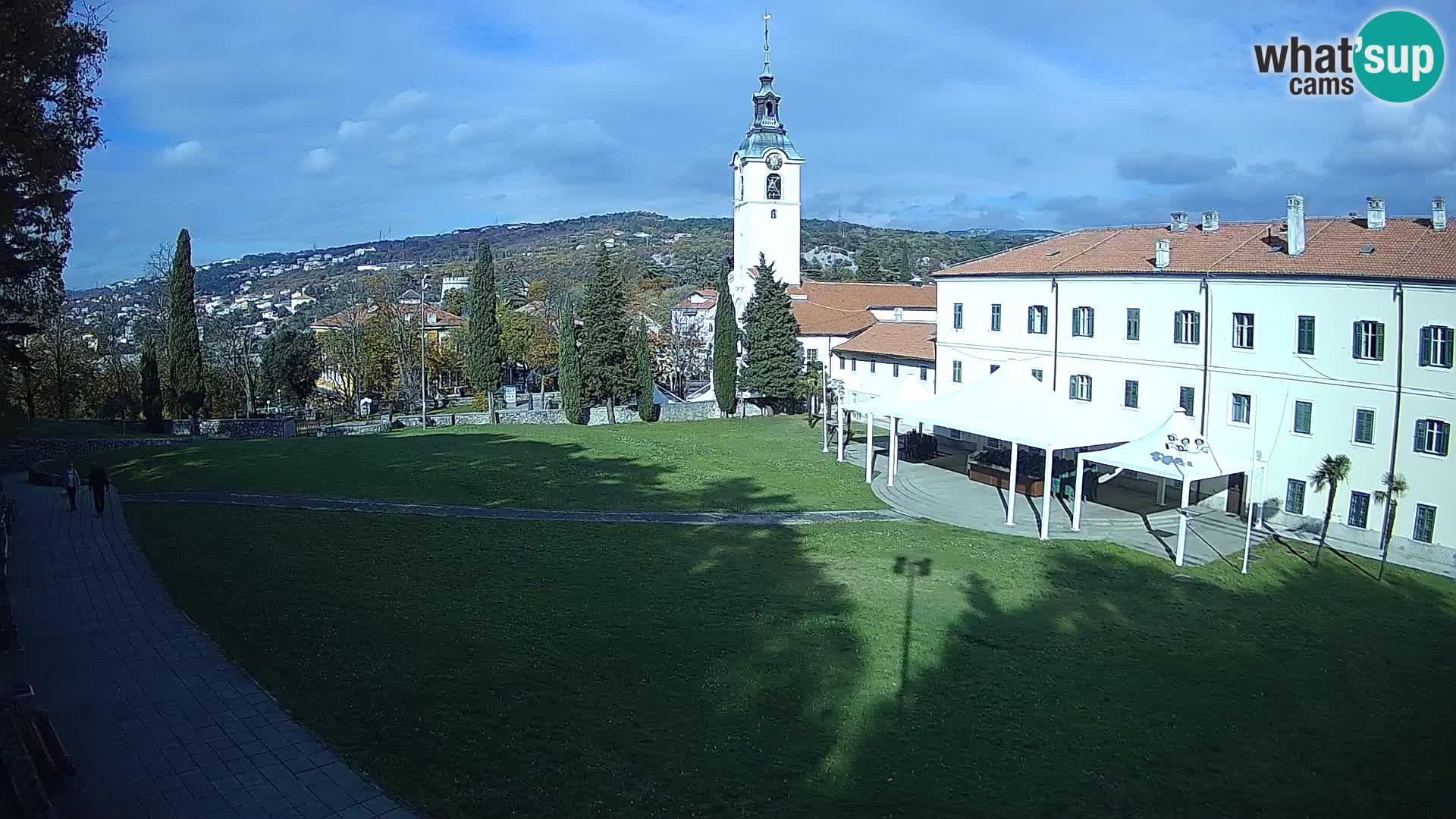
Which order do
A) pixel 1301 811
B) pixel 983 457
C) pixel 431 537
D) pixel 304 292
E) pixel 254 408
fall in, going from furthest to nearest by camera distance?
pixel 304 292 < pixel 254 408 < pixel 983 457 < pixel 431 537 < pixel 1301 811

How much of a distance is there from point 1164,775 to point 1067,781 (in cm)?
112

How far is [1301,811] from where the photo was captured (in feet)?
28.8

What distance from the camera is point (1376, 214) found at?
2245 cm

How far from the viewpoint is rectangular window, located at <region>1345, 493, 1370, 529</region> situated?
20.4m

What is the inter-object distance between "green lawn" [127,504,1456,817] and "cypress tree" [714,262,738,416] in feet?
72.5

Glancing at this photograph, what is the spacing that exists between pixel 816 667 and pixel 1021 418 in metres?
12.3

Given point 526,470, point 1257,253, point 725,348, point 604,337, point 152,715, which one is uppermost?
point 1257,253

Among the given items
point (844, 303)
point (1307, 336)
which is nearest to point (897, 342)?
point (844, 303)

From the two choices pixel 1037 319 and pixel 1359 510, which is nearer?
pixel 1359 510

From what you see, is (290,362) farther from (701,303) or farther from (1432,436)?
(1432,436)

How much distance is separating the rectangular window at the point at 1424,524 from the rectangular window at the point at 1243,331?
5058mm

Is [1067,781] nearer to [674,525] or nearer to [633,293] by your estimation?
[674,525]

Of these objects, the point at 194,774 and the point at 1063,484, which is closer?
the point at 194,774

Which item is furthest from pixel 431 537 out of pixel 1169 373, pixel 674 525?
pixel 1169 373
